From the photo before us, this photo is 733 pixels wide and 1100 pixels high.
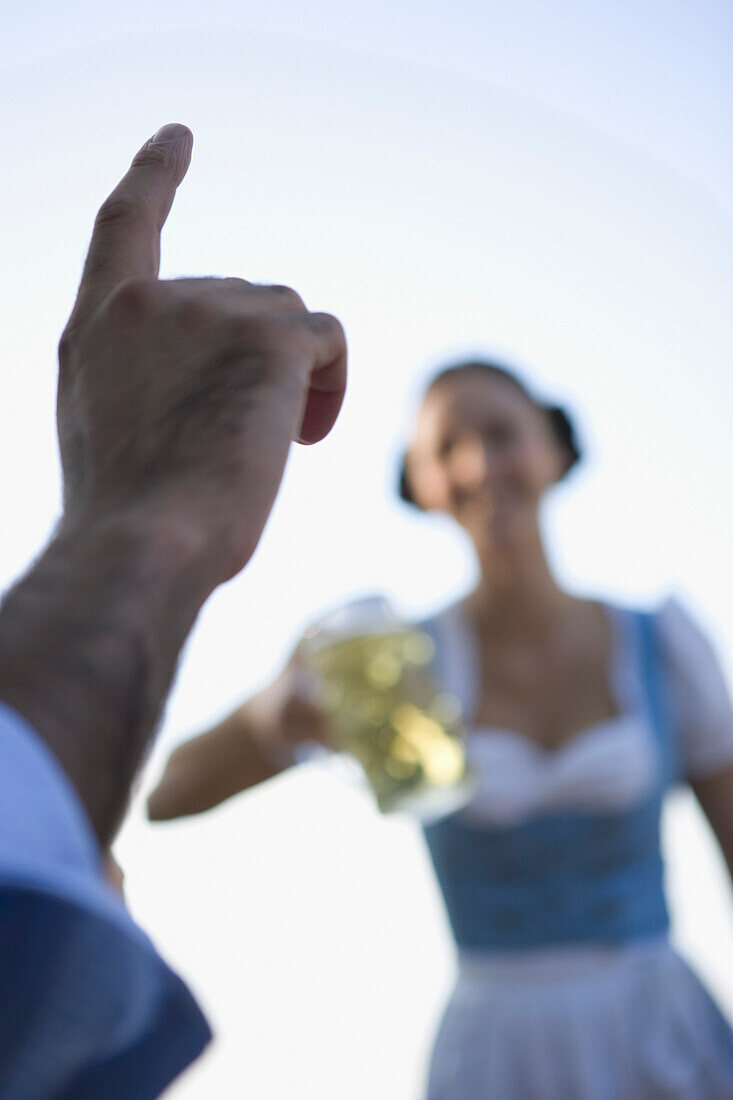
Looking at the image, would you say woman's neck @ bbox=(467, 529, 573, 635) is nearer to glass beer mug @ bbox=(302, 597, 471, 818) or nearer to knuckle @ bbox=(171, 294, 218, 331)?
glass beer mug @ bbox=(302, 597, 471, 818)

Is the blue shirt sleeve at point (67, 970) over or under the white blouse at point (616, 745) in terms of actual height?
over

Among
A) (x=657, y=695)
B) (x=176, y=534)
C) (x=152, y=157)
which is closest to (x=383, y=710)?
(x=657, y=695)

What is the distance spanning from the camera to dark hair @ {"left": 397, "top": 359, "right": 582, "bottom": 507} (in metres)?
1.94

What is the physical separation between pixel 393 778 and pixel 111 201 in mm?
752

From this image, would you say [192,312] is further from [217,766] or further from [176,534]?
[217,766]

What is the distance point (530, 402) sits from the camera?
6.37ft

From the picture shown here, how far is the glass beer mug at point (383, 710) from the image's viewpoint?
117 cm

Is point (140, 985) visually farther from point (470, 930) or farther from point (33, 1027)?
point (470, 930)

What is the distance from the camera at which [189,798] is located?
1.56 m

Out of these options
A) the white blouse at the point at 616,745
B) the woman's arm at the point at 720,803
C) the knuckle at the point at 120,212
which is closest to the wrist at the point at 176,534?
Result: the knuckle at the point at 120,212

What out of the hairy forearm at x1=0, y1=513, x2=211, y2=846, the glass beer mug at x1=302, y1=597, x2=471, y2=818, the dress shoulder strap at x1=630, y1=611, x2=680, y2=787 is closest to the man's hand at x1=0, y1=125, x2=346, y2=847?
the hairy forearm at x1=0, y1=513, x2=211, y2=846

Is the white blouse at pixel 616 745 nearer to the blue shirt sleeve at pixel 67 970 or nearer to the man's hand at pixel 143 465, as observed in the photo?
the man's hand at pixel 143 465

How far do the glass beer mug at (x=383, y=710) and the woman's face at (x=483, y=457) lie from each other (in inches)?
23.1

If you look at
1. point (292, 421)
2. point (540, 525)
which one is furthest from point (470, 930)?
point (292, 421)
